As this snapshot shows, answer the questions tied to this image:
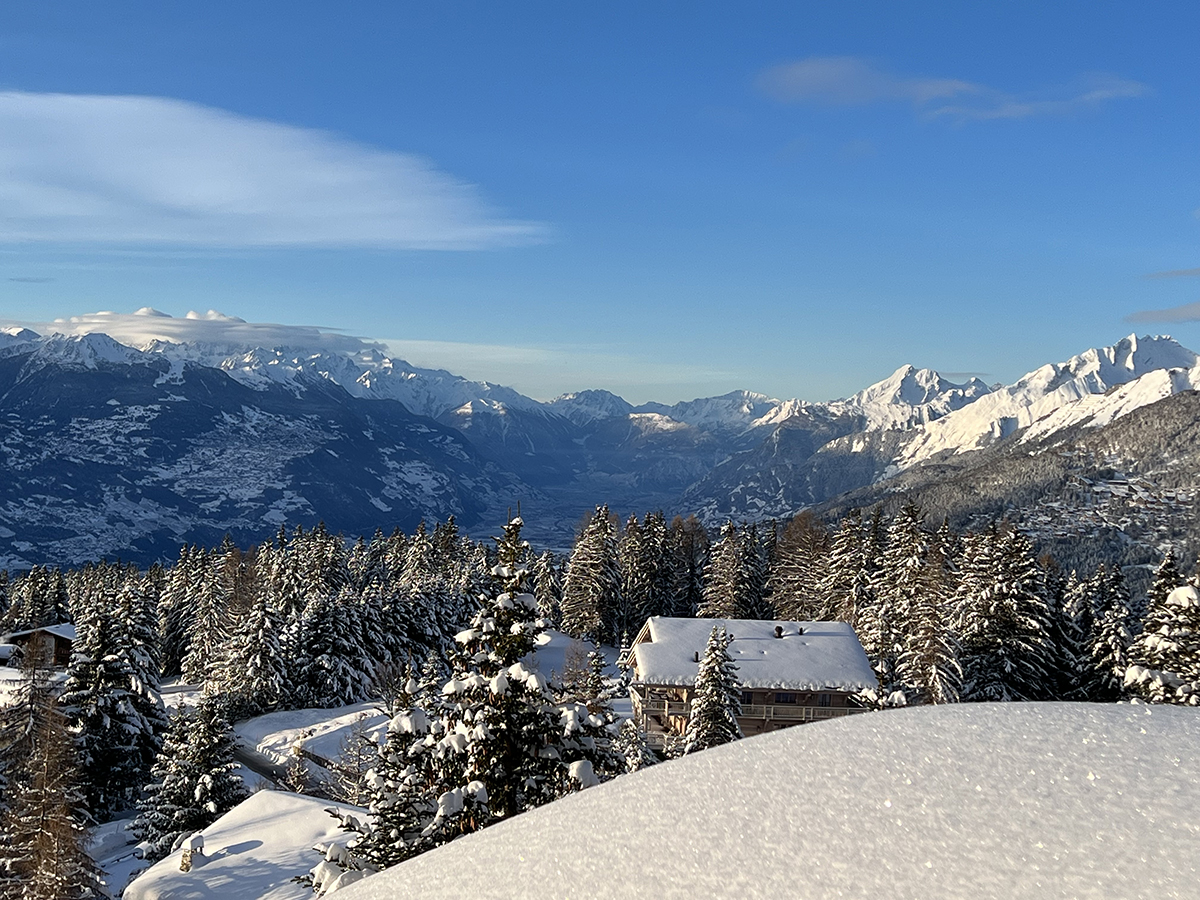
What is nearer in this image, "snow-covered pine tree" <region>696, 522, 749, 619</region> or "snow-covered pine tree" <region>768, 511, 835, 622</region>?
"snow-covered pine tree" <region>768, 511, 835, 622</region>

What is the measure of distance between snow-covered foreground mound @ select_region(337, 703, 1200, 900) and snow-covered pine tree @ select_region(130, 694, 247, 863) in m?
30.8

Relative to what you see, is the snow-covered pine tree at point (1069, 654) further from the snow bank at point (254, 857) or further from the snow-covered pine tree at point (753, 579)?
the snow bank at point (254, 857)

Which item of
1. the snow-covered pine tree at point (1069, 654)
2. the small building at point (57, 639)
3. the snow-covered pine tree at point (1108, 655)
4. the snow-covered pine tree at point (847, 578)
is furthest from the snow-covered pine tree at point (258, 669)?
the snow-covered pine tree at point (1108, 655)

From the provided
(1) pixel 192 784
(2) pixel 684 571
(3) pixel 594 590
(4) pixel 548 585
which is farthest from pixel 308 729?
(2) pixel 684 571

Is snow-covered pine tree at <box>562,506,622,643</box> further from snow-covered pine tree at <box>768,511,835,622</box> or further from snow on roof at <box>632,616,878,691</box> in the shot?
snow on roof at <box>632,616,878,691</box>

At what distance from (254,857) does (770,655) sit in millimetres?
30665

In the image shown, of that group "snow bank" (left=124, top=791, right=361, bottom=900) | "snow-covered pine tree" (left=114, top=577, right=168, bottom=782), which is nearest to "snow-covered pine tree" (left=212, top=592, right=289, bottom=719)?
"snow-covered pine tree" (left=114, top=577, right=168, bottom=782)

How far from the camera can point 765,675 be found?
1709 inches

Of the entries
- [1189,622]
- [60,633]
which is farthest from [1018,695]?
[60,633]

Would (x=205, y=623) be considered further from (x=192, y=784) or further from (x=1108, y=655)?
(x=1108, y=655)

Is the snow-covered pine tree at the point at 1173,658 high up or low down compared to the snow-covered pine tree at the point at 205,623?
up

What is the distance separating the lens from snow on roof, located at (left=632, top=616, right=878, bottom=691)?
141ft

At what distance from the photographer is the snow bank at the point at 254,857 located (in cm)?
1881

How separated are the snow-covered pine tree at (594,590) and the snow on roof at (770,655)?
808 inches
